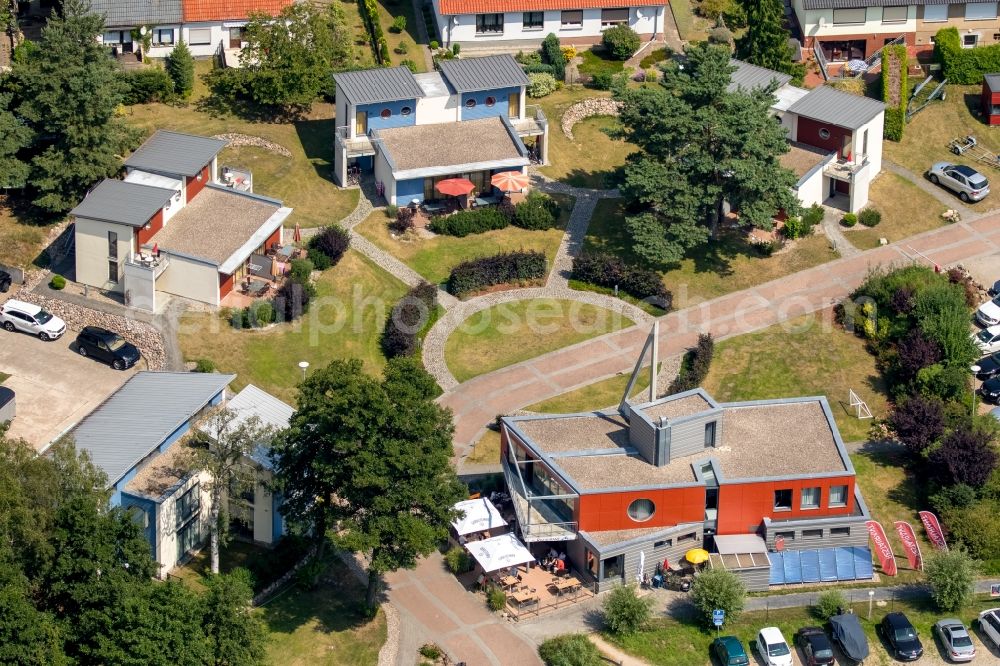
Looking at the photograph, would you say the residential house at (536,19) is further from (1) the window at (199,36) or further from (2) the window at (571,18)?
(1) the window at (199,36)

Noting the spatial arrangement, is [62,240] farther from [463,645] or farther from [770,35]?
[770,35]

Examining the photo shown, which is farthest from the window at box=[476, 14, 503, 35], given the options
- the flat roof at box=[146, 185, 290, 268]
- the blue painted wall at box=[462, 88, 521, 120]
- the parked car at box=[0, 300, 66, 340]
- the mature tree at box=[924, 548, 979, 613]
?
the mature tree at box=[924, 548, 979, 613]

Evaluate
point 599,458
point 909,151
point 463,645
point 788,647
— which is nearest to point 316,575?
point 463,645

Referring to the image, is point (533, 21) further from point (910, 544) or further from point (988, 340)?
point (910, 544)

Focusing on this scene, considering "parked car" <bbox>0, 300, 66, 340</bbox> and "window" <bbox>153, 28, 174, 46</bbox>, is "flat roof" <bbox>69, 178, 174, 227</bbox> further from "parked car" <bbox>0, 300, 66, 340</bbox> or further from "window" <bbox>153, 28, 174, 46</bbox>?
"window" <bbox>153, 28, 174, 46</bbox>

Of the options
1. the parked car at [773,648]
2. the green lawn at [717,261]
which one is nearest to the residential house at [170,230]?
the green lawn at [717,261]
